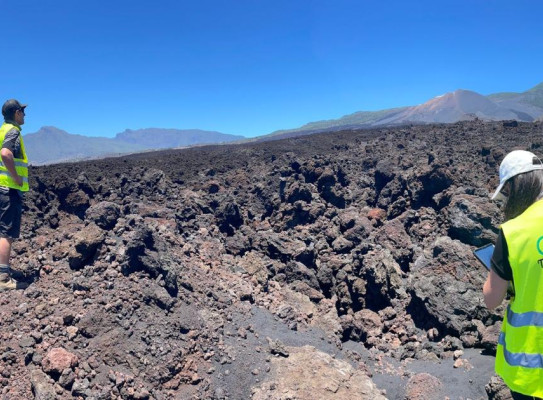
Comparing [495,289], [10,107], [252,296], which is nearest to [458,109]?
[252,296]

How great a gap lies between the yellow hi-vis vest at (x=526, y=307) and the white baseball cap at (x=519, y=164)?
214 millimetres

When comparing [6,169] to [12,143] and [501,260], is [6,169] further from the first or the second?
[501,260]

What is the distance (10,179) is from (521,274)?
551cm

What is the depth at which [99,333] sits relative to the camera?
458 centimetres

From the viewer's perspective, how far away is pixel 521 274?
1.91 meters

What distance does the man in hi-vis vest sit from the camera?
474 cm

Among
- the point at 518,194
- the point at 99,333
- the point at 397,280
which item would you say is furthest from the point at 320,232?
the point at 518,194

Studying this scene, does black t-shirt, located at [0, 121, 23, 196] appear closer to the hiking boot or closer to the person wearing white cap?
the hiking boot

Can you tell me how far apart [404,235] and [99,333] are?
250 inches

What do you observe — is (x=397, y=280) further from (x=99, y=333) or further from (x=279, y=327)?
(x=99, y=333)

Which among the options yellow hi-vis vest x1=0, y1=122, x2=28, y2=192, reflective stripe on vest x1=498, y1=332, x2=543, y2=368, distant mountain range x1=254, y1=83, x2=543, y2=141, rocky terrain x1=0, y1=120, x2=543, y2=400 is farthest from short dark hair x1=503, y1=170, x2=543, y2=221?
distant mountain range x1=254, y1=83, x2=543, y2=141

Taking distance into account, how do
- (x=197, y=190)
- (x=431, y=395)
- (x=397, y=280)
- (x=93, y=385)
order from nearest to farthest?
1. (x=93, y=385)
2. (x=431, y=395)
3. (x=397, y=280)
4. (x=197, y=190)

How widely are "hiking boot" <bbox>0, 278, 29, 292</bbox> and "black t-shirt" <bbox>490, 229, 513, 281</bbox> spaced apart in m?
5.46

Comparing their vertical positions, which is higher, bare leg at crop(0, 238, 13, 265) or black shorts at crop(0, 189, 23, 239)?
black shorts at crop(0, 189, 23, 239)
